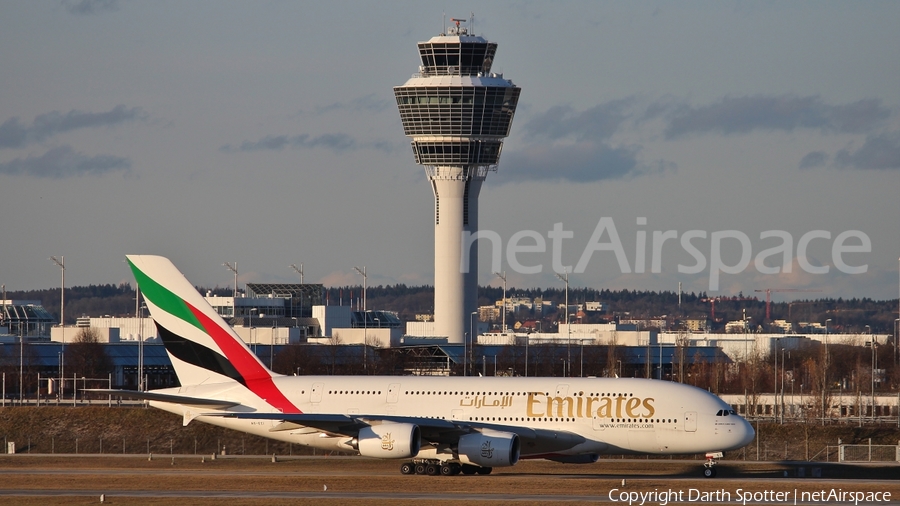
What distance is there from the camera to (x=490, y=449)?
4962 centimetres

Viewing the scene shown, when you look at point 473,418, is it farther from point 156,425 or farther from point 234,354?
point 156,425

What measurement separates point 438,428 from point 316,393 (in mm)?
6380

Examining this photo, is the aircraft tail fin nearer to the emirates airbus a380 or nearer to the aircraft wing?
the emirates airbus a380

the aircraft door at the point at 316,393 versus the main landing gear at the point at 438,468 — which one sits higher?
the aircraft door at the point at 316,393

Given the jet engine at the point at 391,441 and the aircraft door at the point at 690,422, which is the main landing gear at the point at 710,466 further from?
the jet engine at the point at 391,441

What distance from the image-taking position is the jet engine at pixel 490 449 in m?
49.5

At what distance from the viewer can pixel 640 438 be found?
51000mm

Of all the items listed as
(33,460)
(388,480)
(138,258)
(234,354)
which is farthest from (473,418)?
(33,460)

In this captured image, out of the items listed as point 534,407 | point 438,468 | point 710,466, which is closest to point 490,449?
point 534,407

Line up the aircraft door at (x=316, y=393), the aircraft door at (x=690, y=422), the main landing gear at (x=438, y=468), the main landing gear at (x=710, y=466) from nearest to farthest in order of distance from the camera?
the aircraft door at (x=690, y=422) < the main landing gear at (x=710, y=466) < the main landing gear at (x=438, y=468) < the aircraft door at (x=316, y=393)

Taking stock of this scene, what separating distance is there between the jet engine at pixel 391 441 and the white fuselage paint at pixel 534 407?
6.86 feet

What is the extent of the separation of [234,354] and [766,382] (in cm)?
8696

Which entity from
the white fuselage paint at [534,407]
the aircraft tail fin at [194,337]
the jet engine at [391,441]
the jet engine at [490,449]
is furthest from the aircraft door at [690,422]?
the aircraft tail fin at [194,337]

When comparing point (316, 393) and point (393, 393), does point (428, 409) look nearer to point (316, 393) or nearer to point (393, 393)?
point (393, 393)
